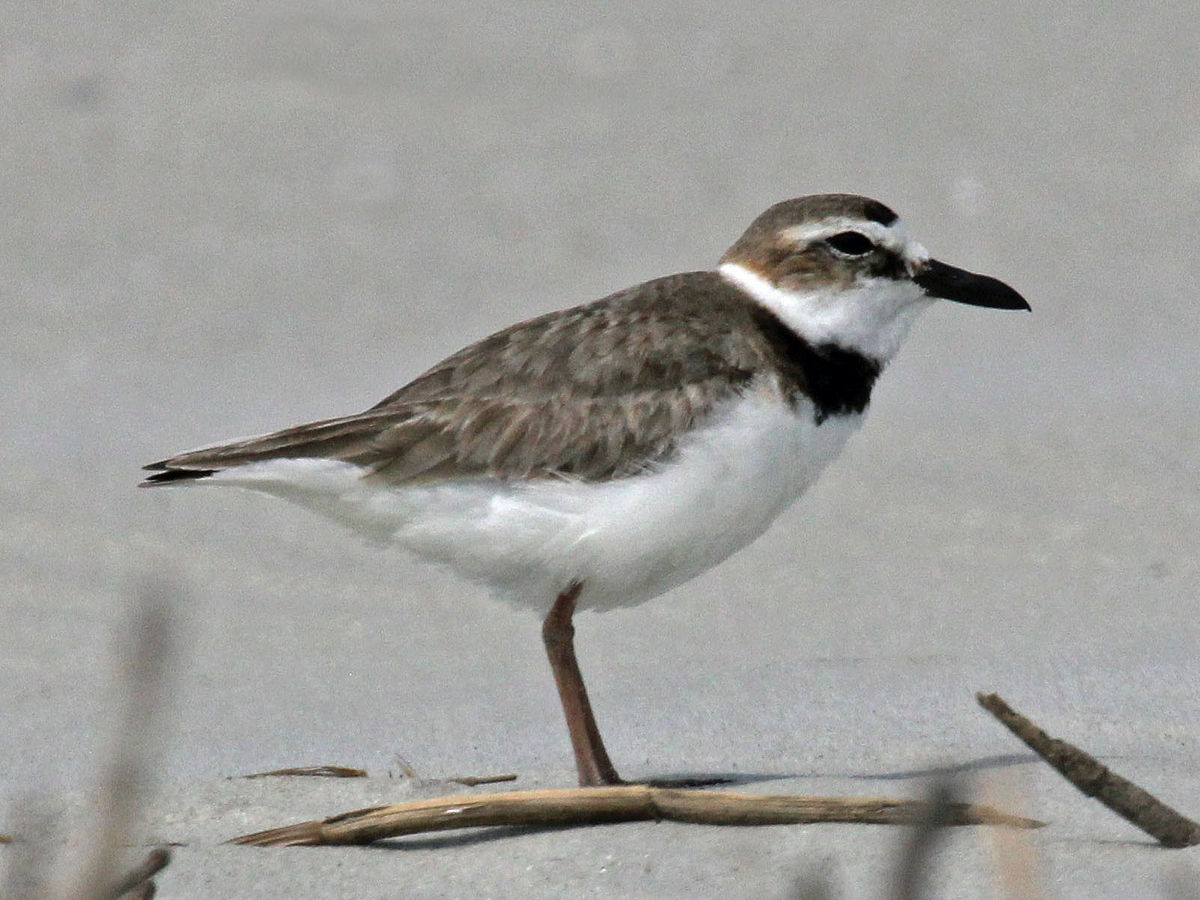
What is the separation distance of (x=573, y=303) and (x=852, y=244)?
137 inches

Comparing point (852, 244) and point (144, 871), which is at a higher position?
point (852, 244)

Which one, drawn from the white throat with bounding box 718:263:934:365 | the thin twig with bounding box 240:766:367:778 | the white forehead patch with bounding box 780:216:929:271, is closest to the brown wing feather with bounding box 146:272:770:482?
the white throat with bounding box 718:263:934:365

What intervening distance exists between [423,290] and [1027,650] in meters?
3.65

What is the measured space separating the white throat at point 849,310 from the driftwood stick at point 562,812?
1336 mm

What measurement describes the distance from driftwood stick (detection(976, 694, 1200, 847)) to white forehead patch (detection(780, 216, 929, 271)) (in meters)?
1.74

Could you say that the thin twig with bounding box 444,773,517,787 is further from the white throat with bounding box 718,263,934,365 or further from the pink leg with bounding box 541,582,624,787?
the white throat with bounding box 718,263,934,365

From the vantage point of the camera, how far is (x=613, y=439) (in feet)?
13.8

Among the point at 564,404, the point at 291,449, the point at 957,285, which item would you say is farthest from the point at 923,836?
the point at 957,285

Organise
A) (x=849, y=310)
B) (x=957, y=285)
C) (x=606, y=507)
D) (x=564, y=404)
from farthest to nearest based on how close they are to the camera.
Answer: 1. (x=957, y=285)
2. (x=849, y=310)
3. (x=564, y=404)
4. (x=606, y=507)

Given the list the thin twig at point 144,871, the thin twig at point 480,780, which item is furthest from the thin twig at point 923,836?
the thin twig at point 480,780

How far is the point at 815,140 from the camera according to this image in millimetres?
8578

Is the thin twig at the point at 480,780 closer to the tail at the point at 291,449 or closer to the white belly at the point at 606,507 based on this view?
the white belly at the point at 606,507

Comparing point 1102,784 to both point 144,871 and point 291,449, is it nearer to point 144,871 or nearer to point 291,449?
point 144,871

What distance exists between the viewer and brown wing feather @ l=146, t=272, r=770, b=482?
165 inches
